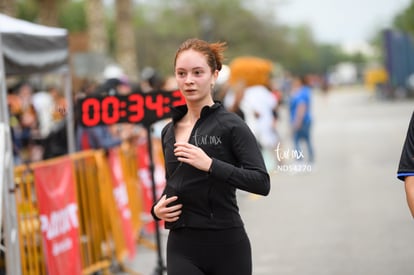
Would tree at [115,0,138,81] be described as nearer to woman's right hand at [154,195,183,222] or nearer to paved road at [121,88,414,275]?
paved road at [121,88,414,275]

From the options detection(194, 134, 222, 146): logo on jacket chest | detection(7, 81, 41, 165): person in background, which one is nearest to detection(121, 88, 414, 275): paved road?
detection(194, 134, 222, 146): logo on jacket chest

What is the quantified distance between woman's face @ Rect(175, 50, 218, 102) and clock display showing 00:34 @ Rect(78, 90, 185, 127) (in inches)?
107

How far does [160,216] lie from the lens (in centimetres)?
393

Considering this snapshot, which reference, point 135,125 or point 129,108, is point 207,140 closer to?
point 129,108

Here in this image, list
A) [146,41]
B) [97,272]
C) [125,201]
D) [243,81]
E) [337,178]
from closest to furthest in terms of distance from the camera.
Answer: [97,272] < [125,201] < [243,81] < [337,178] < [146,41]

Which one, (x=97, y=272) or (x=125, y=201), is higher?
(x=125, y=201)

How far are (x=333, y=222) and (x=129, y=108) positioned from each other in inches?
164

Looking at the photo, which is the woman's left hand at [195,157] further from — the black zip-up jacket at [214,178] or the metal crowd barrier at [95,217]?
the metal crowd barrier at [95,217]

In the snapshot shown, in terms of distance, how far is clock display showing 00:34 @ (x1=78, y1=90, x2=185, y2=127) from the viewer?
658cm

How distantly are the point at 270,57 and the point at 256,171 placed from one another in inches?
2513

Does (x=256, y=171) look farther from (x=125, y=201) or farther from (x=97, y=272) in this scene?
(x=125, y=201)

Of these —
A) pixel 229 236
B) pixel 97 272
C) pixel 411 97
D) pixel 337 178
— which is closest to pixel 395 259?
pixel 97 272

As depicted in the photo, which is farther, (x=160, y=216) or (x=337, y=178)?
(x=337, y=178)

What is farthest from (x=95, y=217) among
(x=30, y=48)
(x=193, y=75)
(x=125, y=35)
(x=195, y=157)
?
(x=125, y=35)
